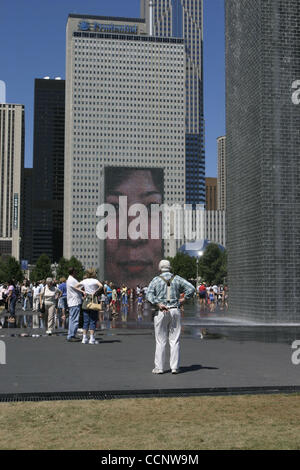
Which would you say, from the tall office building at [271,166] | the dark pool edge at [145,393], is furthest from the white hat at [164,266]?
the tall office building at [271,166]

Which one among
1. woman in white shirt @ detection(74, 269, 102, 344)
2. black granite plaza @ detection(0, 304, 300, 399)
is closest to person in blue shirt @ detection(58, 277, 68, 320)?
black granite plaza @ detection(0, 304, 300, 399)

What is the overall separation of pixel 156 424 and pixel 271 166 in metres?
19.4

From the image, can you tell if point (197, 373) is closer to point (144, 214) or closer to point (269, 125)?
point (269, 125)

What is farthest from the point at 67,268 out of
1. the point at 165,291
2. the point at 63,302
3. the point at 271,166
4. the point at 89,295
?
the point at 165,291

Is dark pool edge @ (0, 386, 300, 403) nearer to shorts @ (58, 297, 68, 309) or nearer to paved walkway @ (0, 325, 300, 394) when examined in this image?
paved walkway @ (0, 325, 300, 394)

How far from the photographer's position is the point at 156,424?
614cm

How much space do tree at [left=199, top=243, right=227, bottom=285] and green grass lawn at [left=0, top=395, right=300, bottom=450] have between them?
111 metres

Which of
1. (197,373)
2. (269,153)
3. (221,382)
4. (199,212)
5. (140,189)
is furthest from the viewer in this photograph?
(199,212)

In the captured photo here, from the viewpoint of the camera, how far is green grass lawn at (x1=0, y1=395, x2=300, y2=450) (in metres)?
5.37

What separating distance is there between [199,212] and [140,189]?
212ft

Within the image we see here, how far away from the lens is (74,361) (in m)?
11.4

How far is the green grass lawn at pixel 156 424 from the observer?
5.37 metres

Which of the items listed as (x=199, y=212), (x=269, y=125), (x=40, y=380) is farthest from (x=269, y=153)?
(x=199, y=212)

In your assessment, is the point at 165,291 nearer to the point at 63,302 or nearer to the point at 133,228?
the point at 63,302
